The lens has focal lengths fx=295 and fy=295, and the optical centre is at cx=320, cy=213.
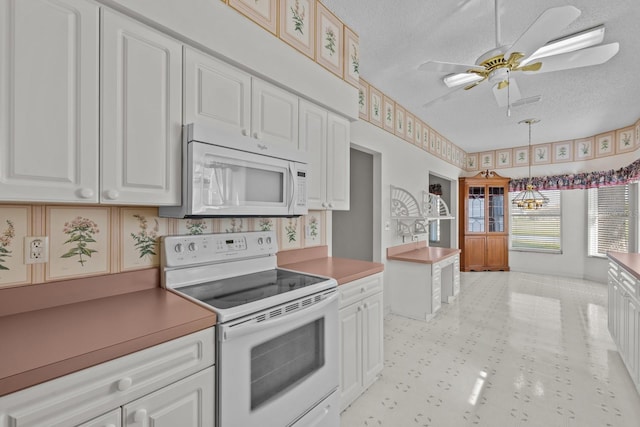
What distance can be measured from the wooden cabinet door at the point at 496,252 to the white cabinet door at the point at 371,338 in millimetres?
5302

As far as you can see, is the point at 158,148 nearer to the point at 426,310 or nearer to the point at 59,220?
the point at 59,220

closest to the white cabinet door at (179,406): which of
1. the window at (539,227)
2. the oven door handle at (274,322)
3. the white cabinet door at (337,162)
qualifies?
the oven door handle at (274,322)

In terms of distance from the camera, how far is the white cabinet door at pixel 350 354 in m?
1.90

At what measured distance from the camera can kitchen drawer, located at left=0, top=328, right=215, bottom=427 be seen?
775mm

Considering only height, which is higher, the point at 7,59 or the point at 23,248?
the point at 7,59

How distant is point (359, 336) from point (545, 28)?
2134 mm

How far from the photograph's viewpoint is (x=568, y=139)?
18.7 ft

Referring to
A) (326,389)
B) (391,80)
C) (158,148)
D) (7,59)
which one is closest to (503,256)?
(391,80)

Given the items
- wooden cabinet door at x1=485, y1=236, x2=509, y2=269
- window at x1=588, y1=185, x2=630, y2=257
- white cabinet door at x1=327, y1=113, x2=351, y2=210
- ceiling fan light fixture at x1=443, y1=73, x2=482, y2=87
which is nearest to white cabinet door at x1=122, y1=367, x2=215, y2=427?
white cabinet door at x1=327, y1=113, x2=351, y2=210

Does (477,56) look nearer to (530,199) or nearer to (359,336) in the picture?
(359,336)

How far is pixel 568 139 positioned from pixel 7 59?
24.8 feet

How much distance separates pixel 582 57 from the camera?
2.00 metres

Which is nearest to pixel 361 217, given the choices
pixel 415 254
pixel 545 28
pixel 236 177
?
pixel 415 254

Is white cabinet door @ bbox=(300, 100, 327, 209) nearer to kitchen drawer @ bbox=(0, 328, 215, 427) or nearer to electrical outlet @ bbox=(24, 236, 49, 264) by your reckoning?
kitchen drawer @ bbox=(0, 328, 215, 427)
